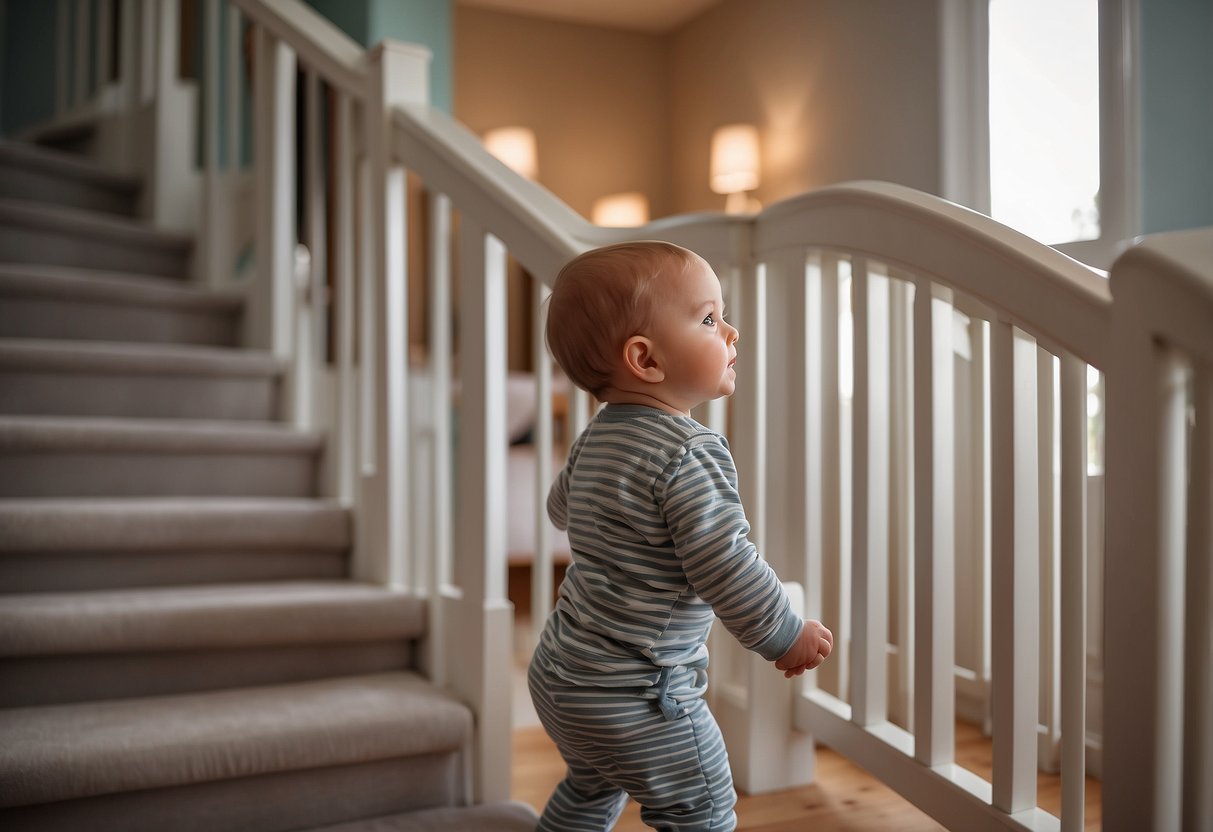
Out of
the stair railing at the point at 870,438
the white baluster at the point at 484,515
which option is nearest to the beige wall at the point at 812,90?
the stair railing at the point at 870,438

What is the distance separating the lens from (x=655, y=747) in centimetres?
107

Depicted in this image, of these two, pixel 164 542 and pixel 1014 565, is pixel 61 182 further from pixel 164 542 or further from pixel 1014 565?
pixel 1014 565

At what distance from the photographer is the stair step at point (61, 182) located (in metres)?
2.77

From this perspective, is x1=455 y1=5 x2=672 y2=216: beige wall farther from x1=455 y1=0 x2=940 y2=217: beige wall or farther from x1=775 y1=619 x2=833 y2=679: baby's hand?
x1=775 y1=619 x2=833 y2=679: baby's hand

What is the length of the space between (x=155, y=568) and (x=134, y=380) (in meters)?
0.57

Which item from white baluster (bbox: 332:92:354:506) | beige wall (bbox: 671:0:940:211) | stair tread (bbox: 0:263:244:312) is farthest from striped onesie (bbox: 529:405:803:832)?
beige wall (bbox: 671:0:940:211)

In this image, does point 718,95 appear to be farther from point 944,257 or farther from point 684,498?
point 684,498

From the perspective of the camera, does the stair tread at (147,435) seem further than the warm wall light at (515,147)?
No

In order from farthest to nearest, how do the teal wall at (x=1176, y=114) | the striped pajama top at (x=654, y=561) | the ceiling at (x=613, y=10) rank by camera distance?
1. the ceiling at (x=613, y=10)
2. the teal wall at (x=1176, y=114)
3. the striped pajama top at (x=654, y=561)

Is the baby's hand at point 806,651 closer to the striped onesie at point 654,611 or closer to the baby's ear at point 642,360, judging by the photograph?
the striped onesie at point 654,611

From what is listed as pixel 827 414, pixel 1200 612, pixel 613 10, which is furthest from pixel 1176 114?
pixel 613 10

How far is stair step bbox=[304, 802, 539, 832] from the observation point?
1.46m

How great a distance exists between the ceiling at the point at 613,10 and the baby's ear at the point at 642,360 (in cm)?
397

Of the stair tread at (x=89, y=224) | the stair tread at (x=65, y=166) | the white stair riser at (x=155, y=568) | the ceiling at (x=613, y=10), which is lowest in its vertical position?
the white stair riser at (x=155, y=568)
